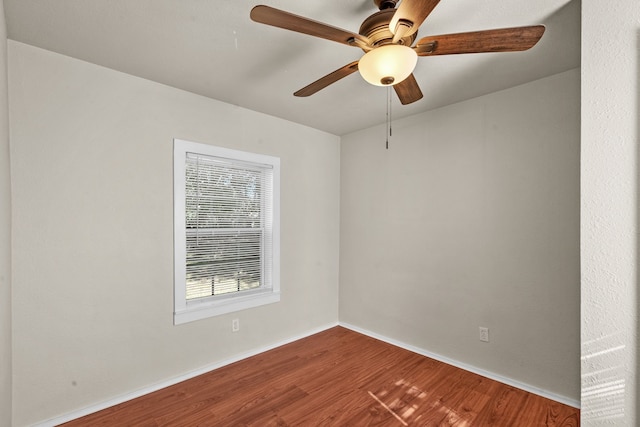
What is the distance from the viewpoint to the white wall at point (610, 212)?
141 centimetres

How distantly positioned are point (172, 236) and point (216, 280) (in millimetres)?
610

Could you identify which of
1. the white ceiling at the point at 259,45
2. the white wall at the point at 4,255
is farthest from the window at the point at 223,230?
→ the white wall at the point at 4,255

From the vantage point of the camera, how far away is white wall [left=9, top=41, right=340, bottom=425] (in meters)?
2.00

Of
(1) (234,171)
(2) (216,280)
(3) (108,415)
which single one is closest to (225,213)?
(1) (234,171)

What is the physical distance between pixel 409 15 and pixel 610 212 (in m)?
1.30

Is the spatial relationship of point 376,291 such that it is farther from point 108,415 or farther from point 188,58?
point 188,58

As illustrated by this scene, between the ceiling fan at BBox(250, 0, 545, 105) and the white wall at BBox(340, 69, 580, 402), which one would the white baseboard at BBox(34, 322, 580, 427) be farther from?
the ceiling fan at BBox(250, 0, 545, 105)

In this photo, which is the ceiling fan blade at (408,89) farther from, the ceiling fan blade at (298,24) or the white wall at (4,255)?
the white wall at (4,255)

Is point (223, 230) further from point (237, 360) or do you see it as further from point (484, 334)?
point (484, 334)

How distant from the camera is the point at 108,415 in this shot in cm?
217

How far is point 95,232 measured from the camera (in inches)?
88.7

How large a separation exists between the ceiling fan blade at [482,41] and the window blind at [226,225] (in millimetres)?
2107

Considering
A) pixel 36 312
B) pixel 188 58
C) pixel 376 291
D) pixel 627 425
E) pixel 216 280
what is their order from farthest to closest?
pixel 376 291 → pixel 216 280 → pixel 188 58 → pixel 36 312 → pixel 627 425

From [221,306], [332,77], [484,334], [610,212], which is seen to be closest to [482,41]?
[332,77]
